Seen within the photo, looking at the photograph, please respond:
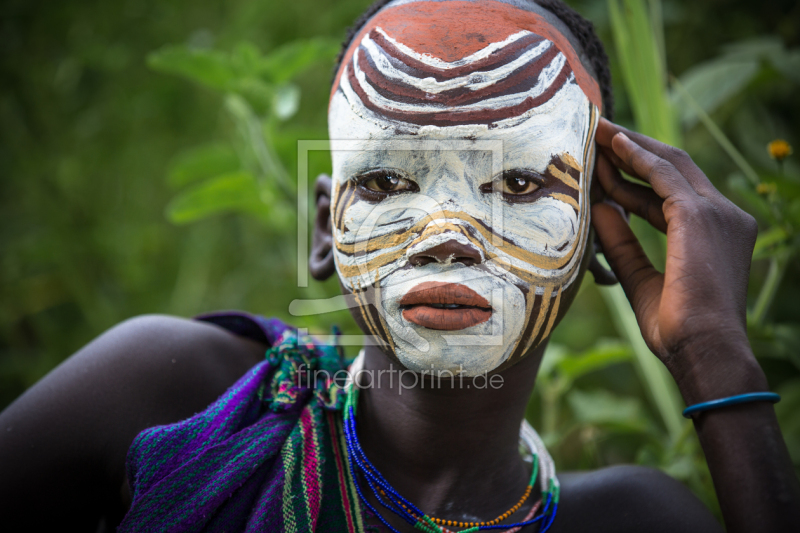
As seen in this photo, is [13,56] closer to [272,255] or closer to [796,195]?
[272,255]

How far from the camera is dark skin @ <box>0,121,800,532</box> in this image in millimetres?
966

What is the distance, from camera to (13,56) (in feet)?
7.79

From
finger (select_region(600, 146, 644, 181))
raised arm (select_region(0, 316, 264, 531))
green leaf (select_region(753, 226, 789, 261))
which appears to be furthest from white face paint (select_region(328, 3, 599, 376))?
green leaf (select_region(753, 226, 789, 261))

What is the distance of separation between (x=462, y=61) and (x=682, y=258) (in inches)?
18.6

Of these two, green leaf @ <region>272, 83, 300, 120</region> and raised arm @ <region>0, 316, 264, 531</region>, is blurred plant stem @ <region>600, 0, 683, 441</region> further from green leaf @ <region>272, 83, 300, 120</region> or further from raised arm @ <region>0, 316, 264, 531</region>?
raised arm @ <region>0, 316, 264, 531</region>

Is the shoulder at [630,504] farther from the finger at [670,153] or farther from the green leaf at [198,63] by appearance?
the green leaf at [198,63]

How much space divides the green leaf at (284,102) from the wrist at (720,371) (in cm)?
109

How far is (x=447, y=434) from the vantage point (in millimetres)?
1181

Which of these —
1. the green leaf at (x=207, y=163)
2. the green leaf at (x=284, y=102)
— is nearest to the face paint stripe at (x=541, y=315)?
the green leaf at (x=284, y=102)

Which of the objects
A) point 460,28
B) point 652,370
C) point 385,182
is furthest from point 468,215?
point 652,370

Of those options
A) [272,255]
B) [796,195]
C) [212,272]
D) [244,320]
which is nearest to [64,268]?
[212,272]

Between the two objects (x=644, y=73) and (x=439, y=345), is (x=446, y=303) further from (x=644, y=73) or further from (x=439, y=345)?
(x=644, y=73)

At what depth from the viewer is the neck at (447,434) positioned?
1.17 meters

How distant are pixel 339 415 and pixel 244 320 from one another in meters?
0.32
